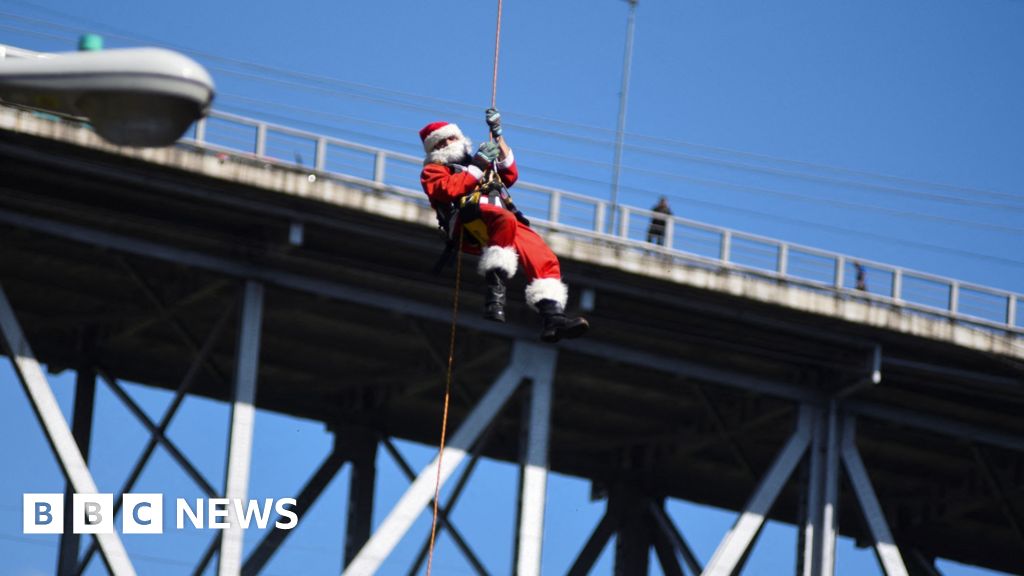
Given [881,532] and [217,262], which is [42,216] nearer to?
[217,262]

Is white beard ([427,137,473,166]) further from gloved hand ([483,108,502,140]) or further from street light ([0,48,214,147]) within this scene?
street light ([0,48,214,147])

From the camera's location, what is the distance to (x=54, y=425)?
107 feet

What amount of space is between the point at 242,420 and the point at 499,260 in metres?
14.0

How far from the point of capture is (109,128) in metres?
11.1

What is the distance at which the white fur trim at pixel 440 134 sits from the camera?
21328 millimetres

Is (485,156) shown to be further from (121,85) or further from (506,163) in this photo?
(121,85)

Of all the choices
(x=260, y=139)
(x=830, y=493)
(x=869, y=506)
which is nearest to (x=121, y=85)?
(x=260, y=139)

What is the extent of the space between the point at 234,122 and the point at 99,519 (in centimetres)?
650

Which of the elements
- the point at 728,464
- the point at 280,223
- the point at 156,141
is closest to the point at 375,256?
the point at 280,223

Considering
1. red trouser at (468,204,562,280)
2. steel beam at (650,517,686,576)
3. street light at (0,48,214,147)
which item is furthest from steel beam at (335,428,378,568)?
street light at (0,48,214,147)

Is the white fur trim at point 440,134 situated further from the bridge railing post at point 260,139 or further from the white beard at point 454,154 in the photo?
the bridge railing post at point 260,139

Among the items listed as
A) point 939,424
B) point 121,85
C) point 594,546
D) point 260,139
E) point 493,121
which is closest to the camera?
point 121,85

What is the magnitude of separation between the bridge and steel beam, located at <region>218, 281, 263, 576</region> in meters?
0.05

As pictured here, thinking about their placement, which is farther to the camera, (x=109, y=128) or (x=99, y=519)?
(x=99, y=519)
